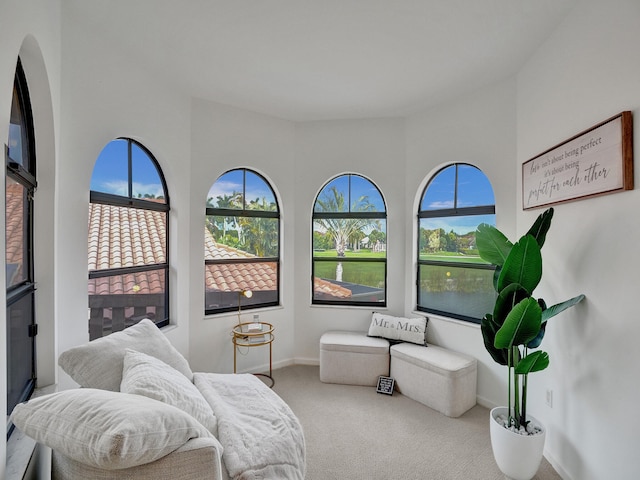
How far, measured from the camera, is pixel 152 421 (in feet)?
3.69

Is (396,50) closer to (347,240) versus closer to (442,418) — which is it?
(347,240)

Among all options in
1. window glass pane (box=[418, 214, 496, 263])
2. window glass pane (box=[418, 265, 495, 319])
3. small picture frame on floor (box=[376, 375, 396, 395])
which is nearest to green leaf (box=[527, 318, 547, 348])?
window glass pane (box=[418, 265, 495, 319])

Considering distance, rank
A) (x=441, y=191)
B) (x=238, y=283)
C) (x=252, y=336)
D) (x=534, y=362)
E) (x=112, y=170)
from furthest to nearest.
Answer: (x=238, y=283) → (x=441, y=191) → (x=252, y=336) → (x=112, y=170) → (x=534, y=362)

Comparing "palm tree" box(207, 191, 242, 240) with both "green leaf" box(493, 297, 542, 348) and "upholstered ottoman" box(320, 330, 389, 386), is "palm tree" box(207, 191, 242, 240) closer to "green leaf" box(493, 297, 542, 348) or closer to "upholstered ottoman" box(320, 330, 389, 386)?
"upholstered ottoman" box(320, 330, 389, 386)

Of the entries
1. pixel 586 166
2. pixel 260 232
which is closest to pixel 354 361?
pixel 260 232

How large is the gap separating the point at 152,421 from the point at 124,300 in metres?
1.98

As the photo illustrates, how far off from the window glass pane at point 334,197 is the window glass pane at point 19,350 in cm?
284

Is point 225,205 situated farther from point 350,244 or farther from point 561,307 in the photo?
point 561,307

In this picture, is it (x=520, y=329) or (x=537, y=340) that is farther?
(x=537, y=340)

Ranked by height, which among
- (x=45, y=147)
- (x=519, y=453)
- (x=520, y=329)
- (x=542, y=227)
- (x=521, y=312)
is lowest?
(x=519, y=453)

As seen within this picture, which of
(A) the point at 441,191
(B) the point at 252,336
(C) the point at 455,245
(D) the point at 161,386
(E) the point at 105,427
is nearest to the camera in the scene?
(E) the point at 105,427

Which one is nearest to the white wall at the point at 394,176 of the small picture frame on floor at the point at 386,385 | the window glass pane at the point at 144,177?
the window glass pane at the point at 144,177

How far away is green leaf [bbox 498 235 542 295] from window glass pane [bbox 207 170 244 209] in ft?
8.92

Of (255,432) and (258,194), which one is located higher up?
(258,194)
